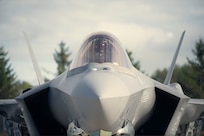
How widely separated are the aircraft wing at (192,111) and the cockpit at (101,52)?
2.20 metres

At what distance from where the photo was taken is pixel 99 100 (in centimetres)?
525

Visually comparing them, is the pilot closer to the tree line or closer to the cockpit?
the cockpit

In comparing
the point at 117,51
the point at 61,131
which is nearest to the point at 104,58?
the point at 117,51

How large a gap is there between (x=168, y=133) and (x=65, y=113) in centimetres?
173

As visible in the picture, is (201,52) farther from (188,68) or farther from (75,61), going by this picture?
(75,61)

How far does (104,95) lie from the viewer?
5316 millimetres

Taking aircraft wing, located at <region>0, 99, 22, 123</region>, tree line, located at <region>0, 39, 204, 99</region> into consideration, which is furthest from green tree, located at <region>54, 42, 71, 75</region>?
aircraft wing, located at <region>0, 99, 22, 123</region>

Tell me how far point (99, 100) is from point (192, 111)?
4130 mm

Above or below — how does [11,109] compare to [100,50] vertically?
below

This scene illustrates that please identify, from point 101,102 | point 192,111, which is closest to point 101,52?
point 101,102

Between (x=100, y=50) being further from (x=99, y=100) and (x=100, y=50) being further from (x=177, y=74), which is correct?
(x=177, y=74)

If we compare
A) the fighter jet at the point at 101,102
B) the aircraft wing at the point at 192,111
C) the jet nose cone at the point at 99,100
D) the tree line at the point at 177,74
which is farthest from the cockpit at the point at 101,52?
the tree line at the point at 177,74

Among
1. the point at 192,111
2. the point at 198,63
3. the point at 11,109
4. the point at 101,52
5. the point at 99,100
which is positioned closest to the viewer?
the point at 99,100

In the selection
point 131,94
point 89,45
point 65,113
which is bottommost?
point 65,113
